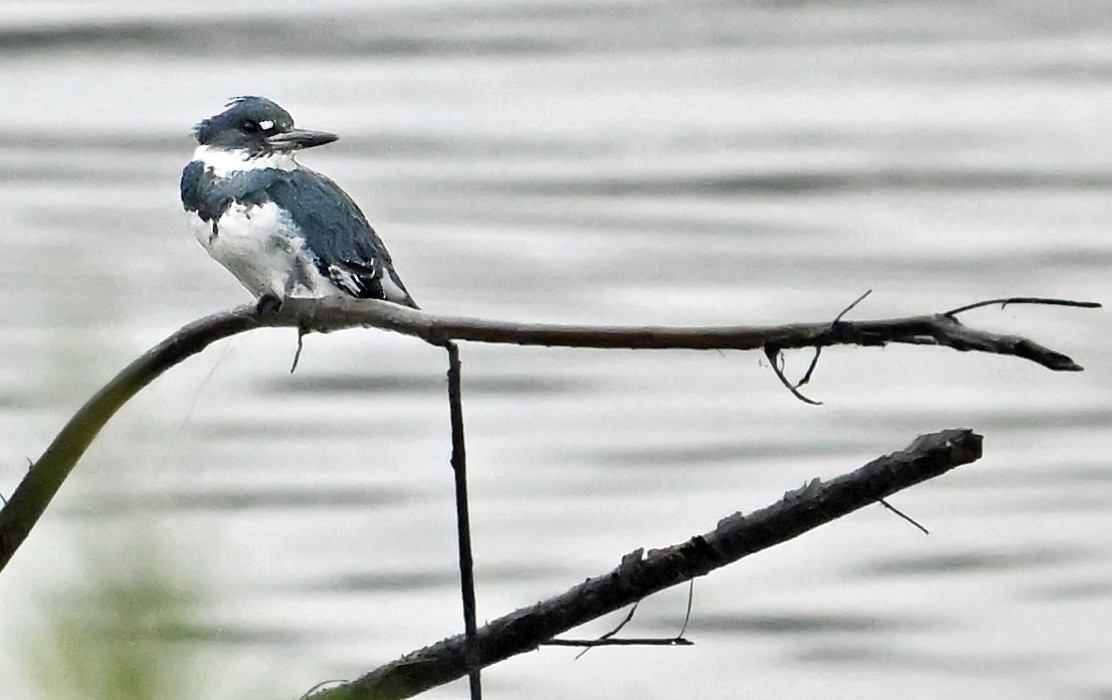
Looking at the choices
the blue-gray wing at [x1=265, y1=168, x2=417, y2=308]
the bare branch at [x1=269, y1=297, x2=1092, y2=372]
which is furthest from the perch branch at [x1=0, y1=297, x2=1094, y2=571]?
the blue-gray wing at [x1=265, y1=168, x2=417, y2=308]

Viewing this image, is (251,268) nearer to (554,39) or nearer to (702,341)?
(702,341)

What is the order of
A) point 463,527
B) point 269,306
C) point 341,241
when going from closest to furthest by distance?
point 463,527 → point 269,306 → point 341,241

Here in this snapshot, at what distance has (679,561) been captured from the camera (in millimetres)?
308

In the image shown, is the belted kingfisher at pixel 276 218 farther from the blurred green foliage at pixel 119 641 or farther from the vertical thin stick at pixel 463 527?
the blurred green foliage at pixel 119 641

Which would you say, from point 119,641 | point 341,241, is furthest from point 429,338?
point 341,241

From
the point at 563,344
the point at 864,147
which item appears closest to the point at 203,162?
the point at 563,344

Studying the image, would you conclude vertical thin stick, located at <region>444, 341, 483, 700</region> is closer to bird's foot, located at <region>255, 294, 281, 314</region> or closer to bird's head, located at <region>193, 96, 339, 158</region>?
bird's foot, located at <region>255, 294, 281, 314</region>

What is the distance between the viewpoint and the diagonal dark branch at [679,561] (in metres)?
0.28

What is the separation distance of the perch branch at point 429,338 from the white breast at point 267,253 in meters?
0.29

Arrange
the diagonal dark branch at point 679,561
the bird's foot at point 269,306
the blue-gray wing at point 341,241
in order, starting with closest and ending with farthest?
the diagonal dark branch at point 679,561
the bird's foot at point 269,306
the blue-gray wing at point 341,241

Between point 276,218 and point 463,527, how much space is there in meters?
0.50

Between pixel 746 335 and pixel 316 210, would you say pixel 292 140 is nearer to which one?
pixel 316 210

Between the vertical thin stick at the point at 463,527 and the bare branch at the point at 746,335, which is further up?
the bare branch at the point at 746,335

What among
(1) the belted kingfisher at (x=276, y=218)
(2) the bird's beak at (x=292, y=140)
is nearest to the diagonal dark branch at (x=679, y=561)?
(1) the belted kingfisher at (x=276, y=218)
